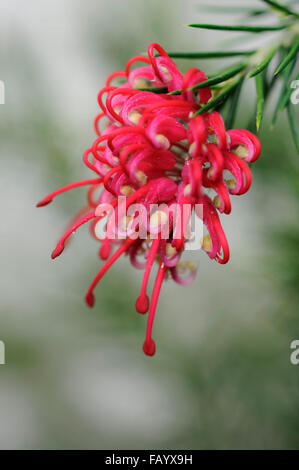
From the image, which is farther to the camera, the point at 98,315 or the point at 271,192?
the point at 98,315

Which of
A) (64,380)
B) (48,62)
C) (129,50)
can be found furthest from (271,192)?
(64,380)

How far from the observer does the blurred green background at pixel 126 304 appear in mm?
638

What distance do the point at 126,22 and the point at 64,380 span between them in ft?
2.06

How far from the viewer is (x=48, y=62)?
0.75 metres

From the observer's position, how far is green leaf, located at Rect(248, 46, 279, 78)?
13.1 inches

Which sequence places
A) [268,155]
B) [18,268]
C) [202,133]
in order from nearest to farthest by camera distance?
[202,133], [268,155], [18,268]

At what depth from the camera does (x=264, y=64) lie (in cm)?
34

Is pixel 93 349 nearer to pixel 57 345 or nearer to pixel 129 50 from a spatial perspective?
pixel 57 345

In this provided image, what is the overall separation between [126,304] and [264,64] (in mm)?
470

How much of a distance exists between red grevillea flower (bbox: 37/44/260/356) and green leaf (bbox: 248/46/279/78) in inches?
1.4
